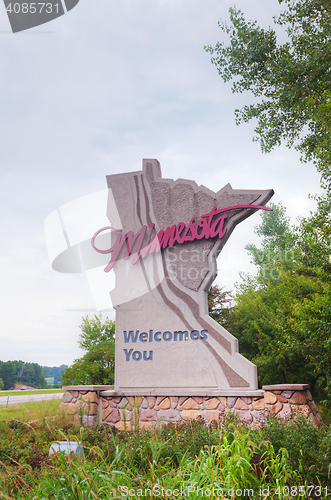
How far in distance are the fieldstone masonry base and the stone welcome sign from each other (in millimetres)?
211

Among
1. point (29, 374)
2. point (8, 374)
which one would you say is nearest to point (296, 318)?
point (8, 374)

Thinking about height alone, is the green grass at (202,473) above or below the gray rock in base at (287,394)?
below

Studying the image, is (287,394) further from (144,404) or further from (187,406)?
(144,404)

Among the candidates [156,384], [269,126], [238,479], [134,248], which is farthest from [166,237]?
[269,126]

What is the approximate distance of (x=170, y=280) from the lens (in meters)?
9.48

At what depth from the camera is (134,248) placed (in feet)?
32.9

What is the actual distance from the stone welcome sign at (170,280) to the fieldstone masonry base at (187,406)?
Result: 0.69 feet

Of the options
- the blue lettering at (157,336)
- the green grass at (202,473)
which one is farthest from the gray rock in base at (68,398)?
the green grass at (202,473)

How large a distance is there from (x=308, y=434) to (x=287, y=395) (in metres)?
2.98

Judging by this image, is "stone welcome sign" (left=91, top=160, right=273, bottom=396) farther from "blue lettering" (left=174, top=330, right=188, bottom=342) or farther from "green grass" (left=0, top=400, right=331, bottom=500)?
"green grass" (left=0, top=400, right=331, bottom=500)

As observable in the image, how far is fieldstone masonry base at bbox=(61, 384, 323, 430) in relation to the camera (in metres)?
7.54

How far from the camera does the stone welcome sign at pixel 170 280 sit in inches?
342

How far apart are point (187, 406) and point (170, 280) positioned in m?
3.04

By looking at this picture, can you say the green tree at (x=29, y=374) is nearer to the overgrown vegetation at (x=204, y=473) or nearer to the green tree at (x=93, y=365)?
the green tree at (x=93, y=365)
